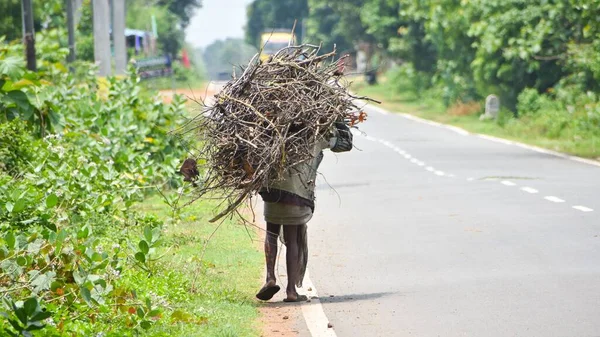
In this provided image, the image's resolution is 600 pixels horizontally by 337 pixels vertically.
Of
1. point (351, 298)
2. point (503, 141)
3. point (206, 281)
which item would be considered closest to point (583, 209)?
point (351, 298)

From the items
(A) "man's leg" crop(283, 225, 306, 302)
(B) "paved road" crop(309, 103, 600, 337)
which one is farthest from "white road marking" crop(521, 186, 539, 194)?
(A) "man's leg" crop(283, 225, 306, 302)

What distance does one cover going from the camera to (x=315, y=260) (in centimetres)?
1148

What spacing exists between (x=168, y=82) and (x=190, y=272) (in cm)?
4404

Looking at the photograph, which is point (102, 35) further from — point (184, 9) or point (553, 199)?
point (184, 9)

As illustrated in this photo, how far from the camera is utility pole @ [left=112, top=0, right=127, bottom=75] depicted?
2572 centimetres

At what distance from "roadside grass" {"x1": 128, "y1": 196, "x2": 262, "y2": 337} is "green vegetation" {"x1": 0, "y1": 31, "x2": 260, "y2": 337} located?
0.02m

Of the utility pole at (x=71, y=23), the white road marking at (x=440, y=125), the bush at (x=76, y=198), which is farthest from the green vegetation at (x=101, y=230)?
the white road marking at (x=440, y=125)

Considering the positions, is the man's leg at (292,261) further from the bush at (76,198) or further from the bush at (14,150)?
the bush at (14,150)

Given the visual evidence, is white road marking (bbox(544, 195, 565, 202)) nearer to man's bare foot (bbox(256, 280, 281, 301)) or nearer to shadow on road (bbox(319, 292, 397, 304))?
shadow on road (bbox(319, 292, 397, 304))

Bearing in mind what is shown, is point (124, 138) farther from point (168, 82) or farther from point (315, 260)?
point (168, 82)

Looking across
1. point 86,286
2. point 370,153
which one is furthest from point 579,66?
point 86,286

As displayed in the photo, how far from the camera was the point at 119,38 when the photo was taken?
84.8ft

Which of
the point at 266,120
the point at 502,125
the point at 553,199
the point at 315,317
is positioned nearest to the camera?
the point at 315,317

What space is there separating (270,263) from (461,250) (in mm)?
2810
